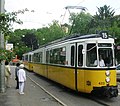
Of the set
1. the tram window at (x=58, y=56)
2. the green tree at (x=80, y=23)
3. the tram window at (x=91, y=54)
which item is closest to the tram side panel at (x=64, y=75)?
the tram window at (x=58, y=56)

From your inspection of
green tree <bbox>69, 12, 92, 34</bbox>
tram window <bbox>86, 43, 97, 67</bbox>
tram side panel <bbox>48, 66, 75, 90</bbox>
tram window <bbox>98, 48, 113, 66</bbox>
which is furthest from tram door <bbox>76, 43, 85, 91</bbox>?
green tree <bbox>69, 12, 92, 34</bbox>

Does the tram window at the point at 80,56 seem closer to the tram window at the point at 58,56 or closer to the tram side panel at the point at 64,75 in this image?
the tram side panel at the point at 64,75

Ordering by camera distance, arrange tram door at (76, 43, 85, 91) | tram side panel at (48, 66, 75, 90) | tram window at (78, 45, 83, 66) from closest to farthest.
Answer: tram door at (76, 43, 85, 91) → tram window at (78, 45, 83, 66) → tram side panel at (48, 66, 75, 90)

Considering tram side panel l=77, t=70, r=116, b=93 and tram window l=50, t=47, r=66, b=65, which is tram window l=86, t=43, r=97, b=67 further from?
tram window l=50, t=47, r=66, b=65

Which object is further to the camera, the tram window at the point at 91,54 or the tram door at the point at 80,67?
the tram door at the point at 80,67

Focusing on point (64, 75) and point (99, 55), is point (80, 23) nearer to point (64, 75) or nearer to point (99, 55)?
point (64, 75)

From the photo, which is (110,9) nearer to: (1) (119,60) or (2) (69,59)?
(1) (119,60)

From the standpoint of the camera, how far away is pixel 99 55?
651 inches

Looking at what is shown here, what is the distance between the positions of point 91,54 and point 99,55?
0.39 metres

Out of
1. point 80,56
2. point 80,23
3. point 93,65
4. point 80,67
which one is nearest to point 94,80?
point 93,65

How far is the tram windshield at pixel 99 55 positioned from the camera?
54.0 feet

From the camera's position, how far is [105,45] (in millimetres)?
16688

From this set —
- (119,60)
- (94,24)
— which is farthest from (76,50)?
(94,24)

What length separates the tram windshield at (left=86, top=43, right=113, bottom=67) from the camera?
648 inches
